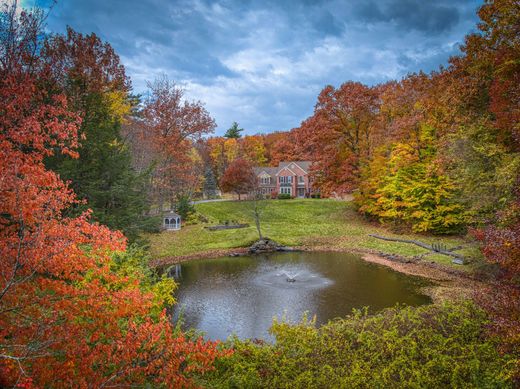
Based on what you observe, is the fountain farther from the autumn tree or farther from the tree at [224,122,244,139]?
the tree at [224,122,244,139]

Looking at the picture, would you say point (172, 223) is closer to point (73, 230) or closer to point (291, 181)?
point (73, 230)

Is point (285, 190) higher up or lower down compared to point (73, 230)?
→ higher up

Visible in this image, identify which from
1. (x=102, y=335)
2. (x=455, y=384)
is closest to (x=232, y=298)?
(x=102, y=335)

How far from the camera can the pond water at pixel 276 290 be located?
13.3 metres

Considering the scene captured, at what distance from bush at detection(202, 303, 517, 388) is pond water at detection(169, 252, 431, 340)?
12.6ft

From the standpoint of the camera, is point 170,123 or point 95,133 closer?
point 95,133

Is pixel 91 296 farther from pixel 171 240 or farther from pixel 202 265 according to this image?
pixel 171 240

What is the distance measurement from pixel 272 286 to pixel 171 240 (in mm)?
13677

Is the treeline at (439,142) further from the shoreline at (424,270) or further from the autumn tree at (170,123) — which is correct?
the autumn tree at (170,123)

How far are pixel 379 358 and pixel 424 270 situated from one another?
13.5 m

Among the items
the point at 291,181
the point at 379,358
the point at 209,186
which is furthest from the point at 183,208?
the point at 379,358

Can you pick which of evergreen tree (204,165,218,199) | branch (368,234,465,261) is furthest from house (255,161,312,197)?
branch (368,234,465,261)

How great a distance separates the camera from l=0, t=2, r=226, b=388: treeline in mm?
4992

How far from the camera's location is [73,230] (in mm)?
6098
